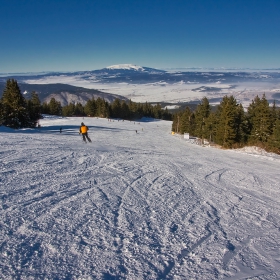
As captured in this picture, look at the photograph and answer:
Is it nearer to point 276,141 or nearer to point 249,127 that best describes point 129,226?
point 276,141

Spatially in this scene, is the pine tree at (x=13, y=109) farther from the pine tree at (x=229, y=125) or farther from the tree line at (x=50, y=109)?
the pine tree at (x=229, y=125)

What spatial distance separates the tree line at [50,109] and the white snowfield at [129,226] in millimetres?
28182

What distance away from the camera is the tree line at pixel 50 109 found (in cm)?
3572

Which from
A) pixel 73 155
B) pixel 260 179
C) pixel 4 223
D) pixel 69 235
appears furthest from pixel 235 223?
pixel 73 155

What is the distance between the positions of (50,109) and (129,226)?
8792 cm

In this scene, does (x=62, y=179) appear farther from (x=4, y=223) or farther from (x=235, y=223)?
(x=235, y=223)

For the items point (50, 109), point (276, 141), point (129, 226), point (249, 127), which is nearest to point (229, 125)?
point (249, 127)

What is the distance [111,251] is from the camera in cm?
484

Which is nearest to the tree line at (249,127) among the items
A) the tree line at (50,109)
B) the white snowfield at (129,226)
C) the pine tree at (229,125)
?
the pine tree at (229,125)

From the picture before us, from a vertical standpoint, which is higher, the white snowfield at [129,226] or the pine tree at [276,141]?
the white snowfield at [129,226]

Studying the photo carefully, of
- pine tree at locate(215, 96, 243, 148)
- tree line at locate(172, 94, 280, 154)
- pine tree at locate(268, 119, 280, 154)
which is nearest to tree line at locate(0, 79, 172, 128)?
pine tree at locate(215, 96, 243, 148)

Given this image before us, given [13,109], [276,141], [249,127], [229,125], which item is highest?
[13,109]

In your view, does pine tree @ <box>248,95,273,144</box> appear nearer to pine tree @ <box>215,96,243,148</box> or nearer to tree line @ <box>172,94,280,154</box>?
tree line @ <box>172,94,280,154</box>

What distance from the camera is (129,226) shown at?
594cm
